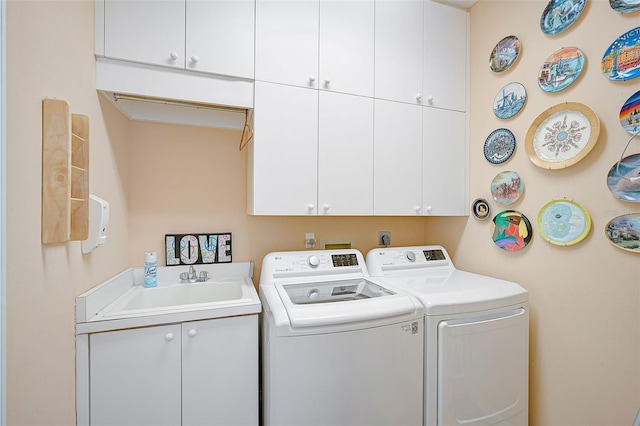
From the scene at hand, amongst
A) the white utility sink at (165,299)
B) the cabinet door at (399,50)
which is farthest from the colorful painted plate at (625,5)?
the white utility sink at (165,299)

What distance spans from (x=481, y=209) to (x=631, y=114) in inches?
33.2

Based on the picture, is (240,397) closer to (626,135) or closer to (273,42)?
(273,42)

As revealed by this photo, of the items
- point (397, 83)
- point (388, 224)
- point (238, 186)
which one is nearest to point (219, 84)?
point (238, 186)

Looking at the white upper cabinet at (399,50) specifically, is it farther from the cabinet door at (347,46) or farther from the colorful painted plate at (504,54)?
the colorful painted plate at (504,54)

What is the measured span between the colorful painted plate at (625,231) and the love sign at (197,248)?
2.02 m

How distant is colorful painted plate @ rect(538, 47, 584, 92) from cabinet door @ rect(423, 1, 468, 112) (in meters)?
0.50

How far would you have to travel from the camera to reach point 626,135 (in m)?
1.24

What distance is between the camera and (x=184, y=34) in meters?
1.43

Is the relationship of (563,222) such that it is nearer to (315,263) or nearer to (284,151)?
(315,263)

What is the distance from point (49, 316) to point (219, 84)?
123 centimetres

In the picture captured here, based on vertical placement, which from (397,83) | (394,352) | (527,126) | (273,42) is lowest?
(394,352)

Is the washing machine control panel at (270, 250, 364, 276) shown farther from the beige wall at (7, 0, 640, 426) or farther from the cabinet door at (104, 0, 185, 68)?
the cabinet door at (104, 0, 185, 68)

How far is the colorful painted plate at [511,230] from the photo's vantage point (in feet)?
5.41

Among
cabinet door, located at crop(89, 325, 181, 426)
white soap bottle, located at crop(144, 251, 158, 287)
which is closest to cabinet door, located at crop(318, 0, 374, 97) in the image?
white soap bottle, located at crop(144, 251, 158, 287)
